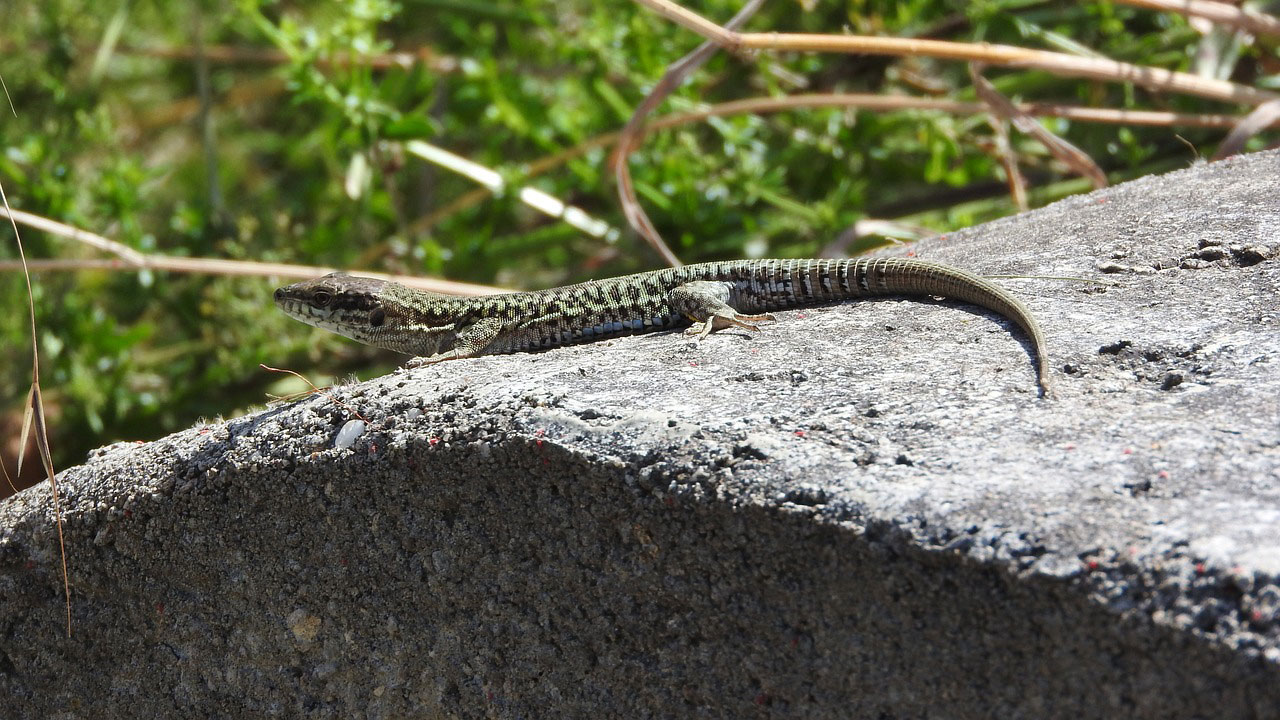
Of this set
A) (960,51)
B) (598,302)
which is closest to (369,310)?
(598,302)

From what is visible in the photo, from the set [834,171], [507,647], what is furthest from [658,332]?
[834,171]

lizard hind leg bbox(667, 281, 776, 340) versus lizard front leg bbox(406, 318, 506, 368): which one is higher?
lizard hind leg bbox(667, 281, 776, 340)

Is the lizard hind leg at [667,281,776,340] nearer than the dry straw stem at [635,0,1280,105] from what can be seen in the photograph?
Yes

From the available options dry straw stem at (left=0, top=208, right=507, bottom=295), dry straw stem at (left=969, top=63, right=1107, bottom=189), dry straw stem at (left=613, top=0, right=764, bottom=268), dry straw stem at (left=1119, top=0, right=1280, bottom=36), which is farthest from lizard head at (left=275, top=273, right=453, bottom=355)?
dry straw stem at (left=1119, top=0, right=1280, bottom=36)

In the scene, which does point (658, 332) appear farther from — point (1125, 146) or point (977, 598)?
point (1125, 146)

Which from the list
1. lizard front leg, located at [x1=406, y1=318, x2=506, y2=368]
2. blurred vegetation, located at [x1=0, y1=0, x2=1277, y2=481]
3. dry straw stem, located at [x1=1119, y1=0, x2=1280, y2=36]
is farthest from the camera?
blurred vegetation, located at [x1=0, y1=0, x2=1277, y2=481]

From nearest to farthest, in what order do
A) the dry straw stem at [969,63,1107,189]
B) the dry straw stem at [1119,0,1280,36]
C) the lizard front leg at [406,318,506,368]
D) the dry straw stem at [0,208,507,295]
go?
the lizard front leg at [406,318,506,368], the dry straw stem at [1119,0,1280,36], the dry straw stem at [0,208,507,295], the dry straw stem at [969,63,1107,189]

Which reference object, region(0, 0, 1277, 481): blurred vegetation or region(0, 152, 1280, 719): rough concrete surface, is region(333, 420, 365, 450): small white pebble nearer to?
region(0, 152, 1280, 719): rough concrete surface

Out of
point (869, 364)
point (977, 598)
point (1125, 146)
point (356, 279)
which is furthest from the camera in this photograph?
point (1125, 146)

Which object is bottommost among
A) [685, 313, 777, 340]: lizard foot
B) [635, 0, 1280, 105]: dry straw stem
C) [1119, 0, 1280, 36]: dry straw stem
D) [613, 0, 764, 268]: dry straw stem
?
[685, 313, 777, 340]: lizard foot
